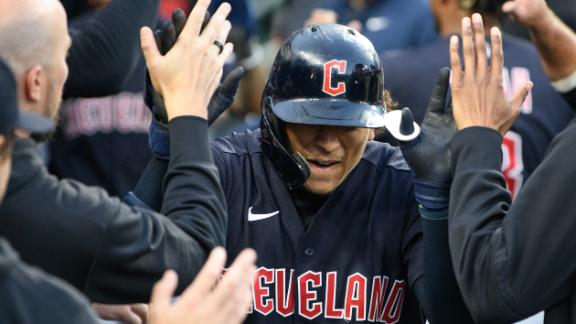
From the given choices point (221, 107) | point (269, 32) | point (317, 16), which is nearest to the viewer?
point (221, 107)

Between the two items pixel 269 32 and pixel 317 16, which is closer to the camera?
pixel 317 16

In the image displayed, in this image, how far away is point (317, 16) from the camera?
19.0 feet

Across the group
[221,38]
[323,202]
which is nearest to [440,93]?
[323,202]

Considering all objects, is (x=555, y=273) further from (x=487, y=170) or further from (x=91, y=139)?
(x=91, y=139)

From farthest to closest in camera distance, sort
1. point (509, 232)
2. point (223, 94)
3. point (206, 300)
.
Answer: point (223, 94) < point (509, 232) < point (206, 300)

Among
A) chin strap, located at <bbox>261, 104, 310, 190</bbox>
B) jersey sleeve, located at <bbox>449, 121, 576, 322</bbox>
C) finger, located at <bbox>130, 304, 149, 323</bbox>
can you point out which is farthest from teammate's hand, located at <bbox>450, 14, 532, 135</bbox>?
finger, located at <bbox>130, 304, 149, 323</bbox>

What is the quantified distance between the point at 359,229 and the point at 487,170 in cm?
64

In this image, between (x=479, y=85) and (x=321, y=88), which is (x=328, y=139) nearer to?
(x=321, y=88)

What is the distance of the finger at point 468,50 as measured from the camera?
333 centimetres

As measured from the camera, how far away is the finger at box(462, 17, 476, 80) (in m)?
3.33

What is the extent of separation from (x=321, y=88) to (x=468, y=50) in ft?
1.64

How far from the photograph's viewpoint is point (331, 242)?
361 centimetres

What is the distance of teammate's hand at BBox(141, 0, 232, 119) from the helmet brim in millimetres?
293

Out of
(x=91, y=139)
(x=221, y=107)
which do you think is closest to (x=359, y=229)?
(x=221, y=107)
